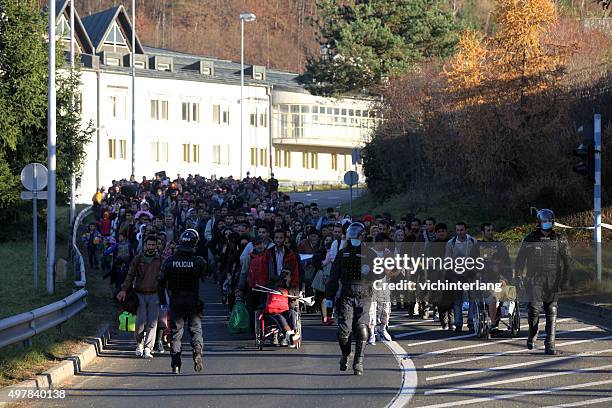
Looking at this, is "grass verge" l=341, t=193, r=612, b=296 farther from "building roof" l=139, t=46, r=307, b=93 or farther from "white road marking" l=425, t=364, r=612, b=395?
"building roof" l=139, t=46, r=307, b=93

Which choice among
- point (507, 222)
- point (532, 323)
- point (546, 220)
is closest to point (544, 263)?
point (546, 220)

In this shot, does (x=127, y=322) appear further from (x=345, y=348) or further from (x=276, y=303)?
(x=345, y=348)

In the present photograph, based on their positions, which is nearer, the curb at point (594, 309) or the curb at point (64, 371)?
the curb at point (64, 371)

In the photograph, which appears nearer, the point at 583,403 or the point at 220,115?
the point at 583,403

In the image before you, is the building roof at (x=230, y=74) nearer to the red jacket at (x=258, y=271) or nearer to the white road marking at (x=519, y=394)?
the red jacket at (x=258, y=271)

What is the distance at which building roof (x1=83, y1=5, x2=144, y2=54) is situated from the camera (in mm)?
73312

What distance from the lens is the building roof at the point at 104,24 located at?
2886 inches

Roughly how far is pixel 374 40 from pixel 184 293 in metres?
39.9

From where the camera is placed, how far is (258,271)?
14.8 meters

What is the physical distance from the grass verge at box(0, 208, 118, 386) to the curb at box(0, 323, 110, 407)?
0.16 m

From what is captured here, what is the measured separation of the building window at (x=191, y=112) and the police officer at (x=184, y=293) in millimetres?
59338

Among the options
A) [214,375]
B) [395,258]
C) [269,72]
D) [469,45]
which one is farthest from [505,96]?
[269,72]

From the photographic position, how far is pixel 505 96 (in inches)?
1319

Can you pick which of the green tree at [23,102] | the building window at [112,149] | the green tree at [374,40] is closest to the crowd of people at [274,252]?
the green tree at [23,102]
